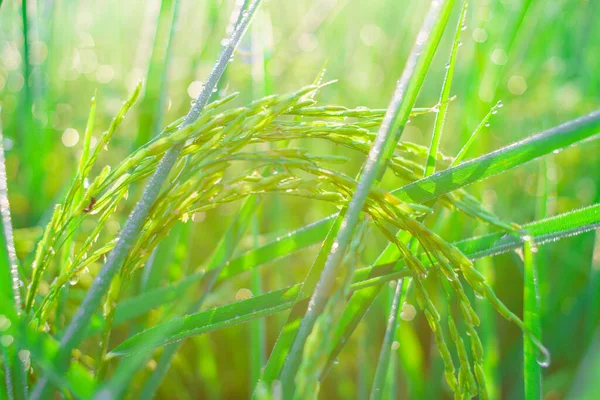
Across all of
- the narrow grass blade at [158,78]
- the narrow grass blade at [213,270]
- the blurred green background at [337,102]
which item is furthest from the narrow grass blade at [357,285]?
the narrow grass blade at [158,78]

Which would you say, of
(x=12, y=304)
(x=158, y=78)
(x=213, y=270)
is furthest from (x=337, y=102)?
(x=12, y=304)

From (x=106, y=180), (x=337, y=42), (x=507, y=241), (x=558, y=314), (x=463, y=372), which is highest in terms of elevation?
(x=337, y=42)

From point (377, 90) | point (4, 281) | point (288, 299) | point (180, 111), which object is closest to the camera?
point (4, 281)

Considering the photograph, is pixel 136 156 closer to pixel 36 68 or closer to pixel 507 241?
pixel 507 241

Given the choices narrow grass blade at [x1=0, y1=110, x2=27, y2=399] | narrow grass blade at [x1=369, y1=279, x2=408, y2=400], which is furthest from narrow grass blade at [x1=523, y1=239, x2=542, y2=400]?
narrow grass blade at [x1=0, y1=110, x2=27, y2=399]

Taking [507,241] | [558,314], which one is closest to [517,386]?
[558,314]

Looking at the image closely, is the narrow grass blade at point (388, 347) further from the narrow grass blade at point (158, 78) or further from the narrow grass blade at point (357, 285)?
the narrow grass blade at point (158, 78)

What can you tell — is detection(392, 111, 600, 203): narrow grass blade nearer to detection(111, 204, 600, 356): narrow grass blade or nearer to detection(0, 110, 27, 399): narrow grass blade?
detection(111, 204, 600, 356): narrow grass blade
